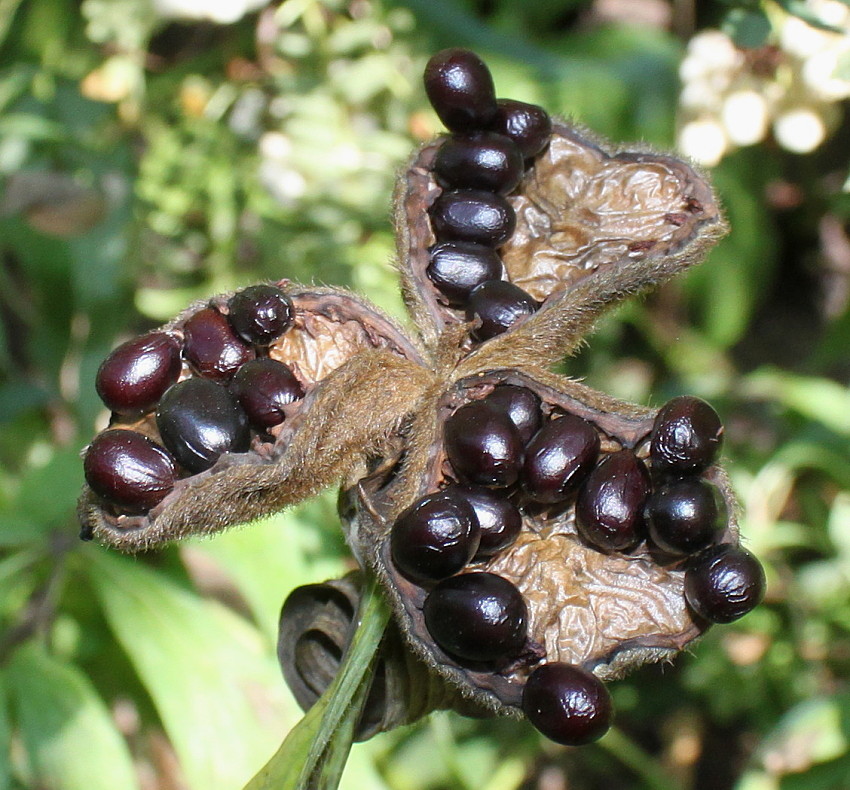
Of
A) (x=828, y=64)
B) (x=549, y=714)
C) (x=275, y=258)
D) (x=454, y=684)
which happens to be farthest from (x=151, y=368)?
(x=828, y=64)

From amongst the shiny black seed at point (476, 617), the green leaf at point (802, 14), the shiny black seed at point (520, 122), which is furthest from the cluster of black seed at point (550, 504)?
the green leaf at point (802, 14)

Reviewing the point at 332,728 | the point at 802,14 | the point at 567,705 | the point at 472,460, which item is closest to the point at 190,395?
the point at 472,460

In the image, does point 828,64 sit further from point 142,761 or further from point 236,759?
point 142,761

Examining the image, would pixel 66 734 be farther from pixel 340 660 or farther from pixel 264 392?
pixel 264 392

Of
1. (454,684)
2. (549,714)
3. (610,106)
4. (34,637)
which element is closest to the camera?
(549,714)

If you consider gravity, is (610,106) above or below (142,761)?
above

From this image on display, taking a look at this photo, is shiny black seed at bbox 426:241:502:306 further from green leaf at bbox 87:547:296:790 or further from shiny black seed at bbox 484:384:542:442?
green leaf at bbox 87:547:296:790
